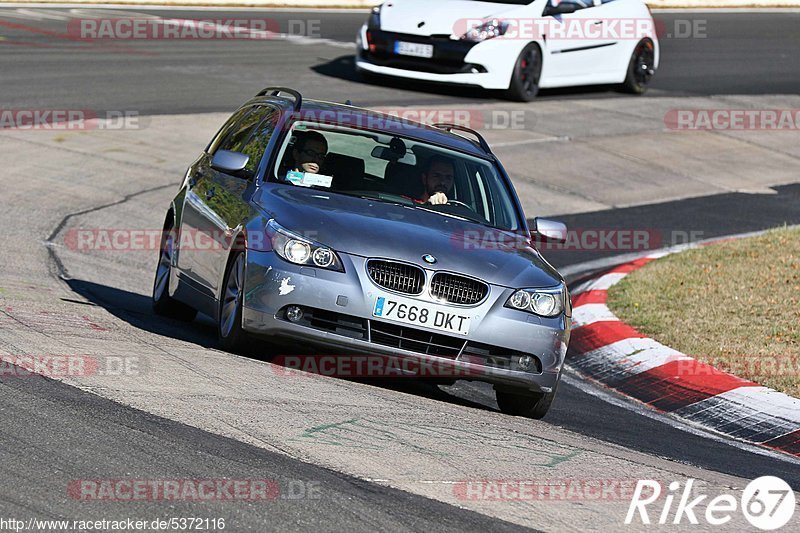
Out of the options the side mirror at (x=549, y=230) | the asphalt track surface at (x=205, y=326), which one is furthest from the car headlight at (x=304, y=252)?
the side mirror at (x=549, y=230)

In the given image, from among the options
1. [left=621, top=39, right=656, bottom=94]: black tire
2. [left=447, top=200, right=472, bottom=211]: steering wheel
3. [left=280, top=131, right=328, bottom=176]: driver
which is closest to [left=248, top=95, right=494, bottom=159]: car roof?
[left=280, top=131, right=328, bottom=176]: driver

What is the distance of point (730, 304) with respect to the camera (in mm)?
10758

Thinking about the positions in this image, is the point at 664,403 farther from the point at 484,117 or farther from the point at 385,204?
the point at 484,117

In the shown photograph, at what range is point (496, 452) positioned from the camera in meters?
6.11

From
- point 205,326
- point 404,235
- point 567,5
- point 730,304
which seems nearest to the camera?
point 404,235

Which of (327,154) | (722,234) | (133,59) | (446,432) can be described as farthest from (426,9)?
(446,432)

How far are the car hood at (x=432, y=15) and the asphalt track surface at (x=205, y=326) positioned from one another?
3.37 ft

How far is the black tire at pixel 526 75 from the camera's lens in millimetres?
20281

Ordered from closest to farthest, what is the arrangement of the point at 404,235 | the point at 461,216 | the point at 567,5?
1. the point at 404,235
2. the point at 461,216
3. the point at 567,5

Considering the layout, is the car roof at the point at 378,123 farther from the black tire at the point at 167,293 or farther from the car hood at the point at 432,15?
the car hood at the point at 432,15

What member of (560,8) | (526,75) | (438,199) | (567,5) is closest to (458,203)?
(438,199)

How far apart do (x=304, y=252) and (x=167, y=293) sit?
2.26 metres

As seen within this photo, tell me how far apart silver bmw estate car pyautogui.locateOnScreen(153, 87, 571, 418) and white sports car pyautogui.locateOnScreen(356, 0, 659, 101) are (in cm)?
1086

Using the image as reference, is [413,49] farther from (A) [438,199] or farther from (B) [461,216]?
(B) [461,216]
